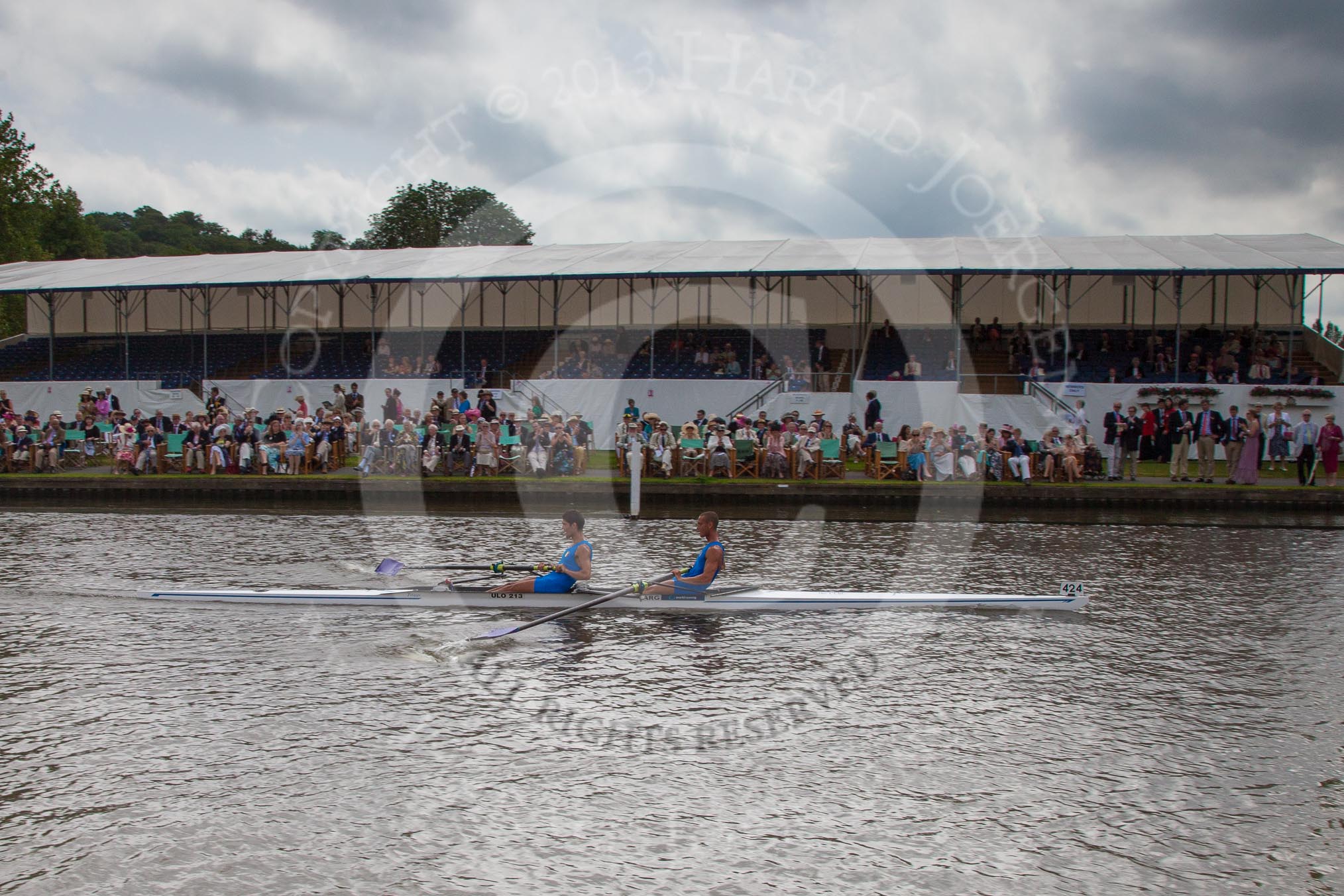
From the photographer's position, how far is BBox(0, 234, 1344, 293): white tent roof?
30328 mm

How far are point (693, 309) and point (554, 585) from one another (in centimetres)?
2669

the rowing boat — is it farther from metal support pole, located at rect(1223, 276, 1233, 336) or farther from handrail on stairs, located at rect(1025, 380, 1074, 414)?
metal support pole, located at rect(1223, 276, 1233, 336)

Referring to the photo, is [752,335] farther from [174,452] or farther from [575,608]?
[575,608]

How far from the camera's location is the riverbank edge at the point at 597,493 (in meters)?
23.1

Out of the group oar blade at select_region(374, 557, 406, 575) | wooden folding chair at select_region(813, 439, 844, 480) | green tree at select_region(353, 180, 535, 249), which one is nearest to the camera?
oar blade at select_region(374, 557, 406, 575)

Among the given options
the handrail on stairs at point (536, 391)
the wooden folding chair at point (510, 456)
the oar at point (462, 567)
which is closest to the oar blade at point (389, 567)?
the oar at point (462, 567)

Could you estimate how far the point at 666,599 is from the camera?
12500mm

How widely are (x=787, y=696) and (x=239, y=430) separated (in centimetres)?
2214

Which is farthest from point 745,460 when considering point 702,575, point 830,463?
point 702,575

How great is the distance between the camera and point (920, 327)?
37.0 m

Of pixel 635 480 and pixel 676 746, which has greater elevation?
pixel 635 480

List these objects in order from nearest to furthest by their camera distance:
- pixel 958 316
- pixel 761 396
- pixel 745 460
→ pixel 745 460, pixel 761 396, pixel 958 316

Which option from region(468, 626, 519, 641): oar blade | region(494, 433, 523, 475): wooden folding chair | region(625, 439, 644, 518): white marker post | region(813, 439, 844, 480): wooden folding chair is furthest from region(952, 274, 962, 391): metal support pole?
region(468, 626, 519, 641): oar blade

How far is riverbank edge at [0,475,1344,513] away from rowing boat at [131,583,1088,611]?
1030 centimetres
